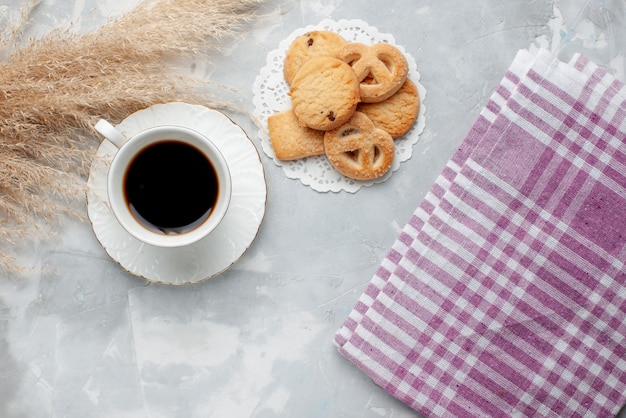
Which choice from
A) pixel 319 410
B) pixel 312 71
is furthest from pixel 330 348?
pixel 312 71

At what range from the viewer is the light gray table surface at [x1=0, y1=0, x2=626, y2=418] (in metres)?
1.35

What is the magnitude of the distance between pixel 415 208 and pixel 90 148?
0.67m

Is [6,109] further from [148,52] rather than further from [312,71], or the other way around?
[312,71]

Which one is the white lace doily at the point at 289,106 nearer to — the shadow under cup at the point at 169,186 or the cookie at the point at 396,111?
the cookie at the point at 396,111

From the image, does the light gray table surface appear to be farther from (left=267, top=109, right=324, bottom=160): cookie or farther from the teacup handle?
the teacup handle

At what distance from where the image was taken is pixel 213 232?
1.26 metres

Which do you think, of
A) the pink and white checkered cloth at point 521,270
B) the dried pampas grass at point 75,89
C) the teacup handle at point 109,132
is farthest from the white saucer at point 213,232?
the pink and white checkered cloth at point 521,270

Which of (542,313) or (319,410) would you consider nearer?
(542,313)

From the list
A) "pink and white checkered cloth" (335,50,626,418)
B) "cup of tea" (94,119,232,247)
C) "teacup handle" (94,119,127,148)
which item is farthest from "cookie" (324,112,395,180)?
"teacup handle" (94,119,127,148)

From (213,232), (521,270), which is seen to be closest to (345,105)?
(213,232)

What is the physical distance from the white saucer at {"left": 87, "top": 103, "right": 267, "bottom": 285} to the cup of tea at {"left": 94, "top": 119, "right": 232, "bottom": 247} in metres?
0.08

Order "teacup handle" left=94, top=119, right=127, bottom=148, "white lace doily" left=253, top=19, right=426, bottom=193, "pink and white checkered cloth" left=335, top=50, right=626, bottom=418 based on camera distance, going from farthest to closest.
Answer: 1. "white lace doily" left=253, top=19, right=426, bottom=193
2. "pink and white checkered cloth" left=335, top=50, right=626, bottom=418
3. "teacup handle" left=94, top=119, right=127, bottom=148

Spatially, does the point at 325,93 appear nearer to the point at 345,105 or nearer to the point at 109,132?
the point at 345,105

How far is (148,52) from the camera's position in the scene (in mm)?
1291
